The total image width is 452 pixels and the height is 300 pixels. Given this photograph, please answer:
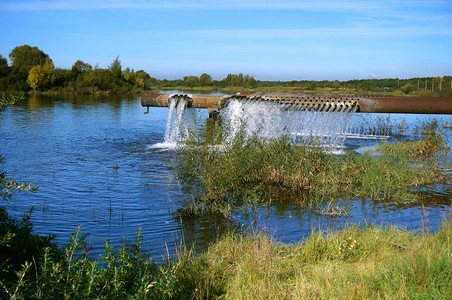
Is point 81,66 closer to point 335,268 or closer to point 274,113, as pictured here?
point 274,113

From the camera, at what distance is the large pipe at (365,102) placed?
38.7ft

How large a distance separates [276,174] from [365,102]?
425cm

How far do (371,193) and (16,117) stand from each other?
23017mm

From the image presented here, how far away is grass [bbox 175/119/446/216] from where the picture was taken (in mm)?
8508

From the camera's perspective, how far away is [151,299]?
12.0 ft

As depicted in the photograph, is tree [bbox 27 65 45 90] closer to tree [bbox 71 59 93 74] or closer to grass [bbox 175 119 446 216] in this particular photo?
tree [bbox 71 59 93 74]

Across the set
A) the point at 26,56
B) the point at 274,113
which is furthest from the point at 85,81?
the point at 274,113

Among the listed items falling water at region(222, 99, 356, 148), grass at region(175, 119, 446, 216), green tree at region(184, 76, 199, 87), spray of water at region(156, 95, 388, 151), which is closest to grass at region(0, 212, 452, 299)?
grass at region(175, 119, 446, 216)

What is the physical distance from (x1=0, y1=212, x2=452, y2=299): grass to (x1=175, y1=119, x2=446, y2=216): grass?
2.75 m

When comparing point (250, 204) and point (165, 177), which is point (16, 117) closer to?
point (165, 177)

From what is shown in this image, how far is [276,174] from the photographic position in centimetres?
1002

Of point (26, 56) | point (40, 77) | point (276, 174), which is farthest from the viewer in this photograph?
point (26, 56)

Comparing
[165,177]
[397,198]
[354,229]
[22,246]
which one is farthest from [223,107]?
[22,246]

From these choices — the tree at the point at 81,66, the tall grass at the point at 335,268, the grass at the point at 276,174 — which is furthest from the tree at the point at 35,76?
the tall grass at the point at 335,268
